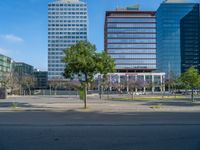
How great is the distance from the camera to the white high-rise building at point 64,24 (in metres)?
186

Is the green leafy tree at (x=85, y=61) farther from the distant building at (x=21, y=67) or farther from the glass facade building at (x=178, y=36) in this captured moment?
the glass facade building at (x=178, y=36)

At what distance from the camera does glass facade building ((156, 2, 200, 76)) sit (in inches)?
7372

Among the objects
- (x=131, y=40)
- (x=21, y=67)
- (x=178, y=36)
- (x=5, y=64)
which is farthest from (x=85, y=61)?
(x=178, y=36)

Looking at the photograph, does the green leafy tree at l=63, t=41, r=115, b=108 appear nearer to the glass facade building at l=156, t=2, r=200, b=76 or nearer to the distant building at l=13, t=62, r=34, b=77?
the distant building at l=13, t=62, r=34, b=77

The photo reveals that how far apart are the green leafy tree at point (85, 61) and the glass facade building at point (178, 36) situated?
530 feet

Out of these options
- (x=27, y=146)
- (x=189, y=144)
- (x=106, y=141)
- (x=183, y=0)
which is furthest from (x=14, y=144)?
(x=183, y=0)

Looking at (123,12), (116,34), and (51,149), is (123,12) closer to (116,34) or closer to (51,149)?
(116,34)

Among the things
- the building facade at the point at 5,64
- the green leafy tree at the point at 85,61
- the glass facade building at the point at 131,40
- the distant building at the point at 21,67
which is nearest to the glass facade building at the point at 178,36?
the glass facade building at the point at 131,40

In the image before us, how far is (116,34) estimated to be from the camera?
16138cm

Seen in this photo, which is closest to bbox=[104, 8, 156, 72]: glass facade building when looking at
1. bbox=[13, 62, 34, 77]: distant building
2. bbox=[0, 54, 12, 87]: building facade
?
bbox=[13, 62, 34, 77]: distant building

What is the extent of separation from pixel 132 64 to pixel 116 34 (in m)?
18.3

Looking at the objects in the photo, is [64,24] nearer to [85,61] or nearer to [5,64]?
[5,64]

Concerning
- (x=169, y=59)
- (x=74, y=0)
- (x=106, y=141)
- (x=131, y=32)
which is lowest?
(x=106, y=141)

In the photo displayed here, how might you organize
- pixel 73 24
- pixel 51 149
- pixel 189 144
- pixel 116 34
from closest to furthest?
pixel 51 149
pixel 189 144
pixel 116 34
pixel 73 24
